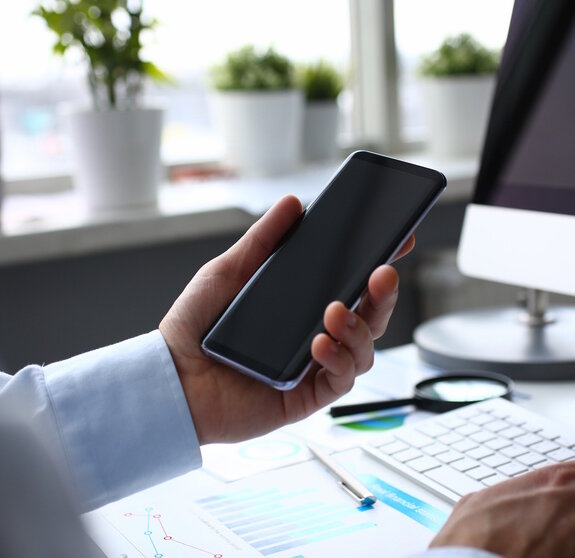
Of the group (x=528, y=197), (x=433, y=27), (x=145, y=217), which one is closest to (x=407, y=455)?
(x=528, y=197)

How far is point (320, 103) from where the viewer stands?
1.93m

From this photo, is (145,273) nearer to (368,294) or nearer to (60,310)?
(60,310)

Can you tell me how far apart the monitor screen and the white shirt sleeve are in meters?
0.41

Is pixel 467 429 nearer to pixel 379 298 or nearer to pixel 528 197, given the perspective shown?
pixel 379 298

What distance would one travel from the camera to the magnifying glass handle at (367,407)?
854 mm

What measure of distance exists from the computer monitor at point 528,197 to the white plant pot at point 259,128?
0.87 m

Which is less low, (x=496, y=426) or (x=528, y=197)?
(x=528, y=197)

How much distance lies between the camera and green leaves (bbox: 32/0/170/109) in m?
1.49

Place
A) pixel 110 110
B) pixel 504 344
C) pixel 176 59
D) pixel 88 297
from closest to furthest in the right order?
pixel 504 344 → pixel 110 110 → pixel 88 297 → pixel 176 59

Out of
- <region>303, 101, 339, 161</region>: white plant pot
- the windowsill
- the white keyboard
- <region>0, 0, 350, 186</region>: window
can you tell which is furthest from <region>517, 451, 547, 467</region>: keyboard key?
<region>303, 101, 339, 161</region>: white plant pot

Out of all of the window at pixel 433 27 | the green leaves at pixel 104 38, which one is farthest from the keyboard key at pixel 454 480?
the window at pixel 433 27

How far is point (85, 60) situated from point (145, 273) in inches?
15.8

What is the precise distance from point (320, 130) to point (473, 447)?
52.2 inches

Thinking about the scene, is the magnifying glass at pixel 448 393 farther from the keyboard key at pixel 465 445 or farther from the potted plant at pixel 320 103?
the potted plant at pixel 320 103
